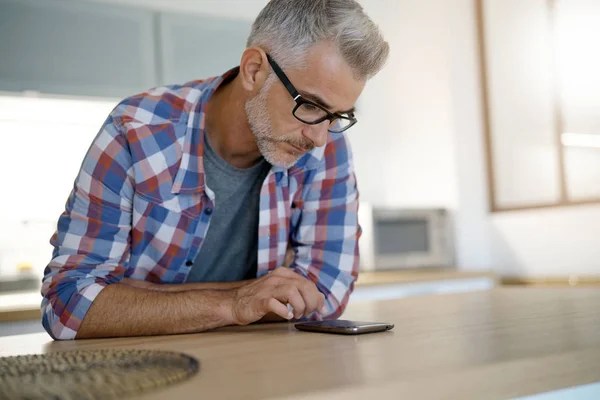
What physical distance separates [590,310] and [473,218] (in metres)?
2.80

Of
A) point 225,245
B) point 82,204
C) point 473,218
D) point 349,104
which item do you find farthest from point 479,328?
point 473,218

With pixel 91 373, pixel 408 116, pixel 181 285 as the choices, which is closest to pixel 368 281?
pixel 408 116

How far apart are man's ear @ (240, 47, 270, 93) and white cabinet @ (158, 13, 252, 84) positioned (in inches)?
80.8

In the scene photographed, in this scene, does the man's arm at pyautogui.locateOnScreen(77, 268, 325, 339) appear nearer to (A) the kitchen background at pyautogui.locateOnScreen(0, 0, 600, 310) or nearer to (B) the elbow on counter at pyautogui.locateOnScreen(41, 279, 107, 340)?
(B) the elbow on counter at pyautogui.locateOnScreen(41, 279, 107, 340)

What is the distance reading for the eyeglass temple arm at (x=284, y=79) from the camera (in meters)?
1.33

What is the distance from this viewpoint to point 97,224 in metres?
1.34

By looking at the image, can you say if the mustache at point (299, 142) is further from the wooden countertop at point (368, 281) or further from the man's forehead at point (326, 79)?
the wooden countertop at point (368, 281)

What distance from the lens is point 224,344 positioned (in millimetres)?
974

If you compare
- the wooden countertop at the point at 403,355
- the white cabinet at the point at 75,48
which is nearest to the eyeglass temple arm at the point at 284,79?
the wooden countertop at the point at 403,355

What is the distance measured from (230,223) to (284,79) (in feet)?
1.11

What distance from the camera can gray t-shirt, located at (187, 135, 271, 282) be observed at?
1.50m

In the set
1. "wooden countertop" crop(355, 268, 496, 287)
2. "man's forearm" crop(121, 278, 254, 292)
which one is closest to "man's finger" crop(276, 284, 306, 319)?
"man's forearm" crop(121, 278, 254, 292)

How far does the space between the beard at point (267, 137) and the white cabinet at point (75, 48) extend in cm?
198

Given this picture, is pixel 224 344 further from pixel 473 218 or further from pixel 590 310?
pixel 473 218
